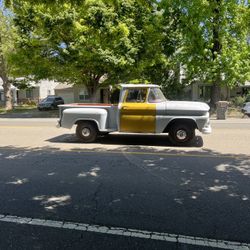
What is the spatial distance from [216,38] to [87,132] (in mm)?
15862

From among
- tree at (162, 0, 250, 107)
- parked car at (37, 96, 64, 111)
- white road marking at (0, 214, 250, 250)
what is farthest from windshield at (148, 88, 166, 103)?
parked car at (37, 96, 64, 111)

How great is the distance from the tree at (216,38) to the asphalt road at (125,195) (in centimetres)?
1352

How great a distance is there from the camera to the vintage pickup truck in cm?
1023

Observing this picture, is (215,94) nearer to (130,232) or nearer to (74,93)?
(74,93)

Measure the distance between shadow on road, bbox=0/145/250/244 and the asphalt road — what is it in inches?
0.6

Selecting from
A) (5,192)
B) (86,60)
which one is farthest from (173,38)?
(5,192)

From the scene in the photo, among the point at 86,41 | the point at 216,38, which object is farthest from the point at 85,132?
A: the point at 216,38

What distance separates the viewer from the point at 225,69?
2183 centimetres

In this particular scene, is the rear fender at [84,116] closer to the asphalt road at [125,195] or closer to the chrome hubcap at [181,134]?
the asphalt road at [125,195]

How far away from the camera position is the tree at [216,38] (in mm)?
21812

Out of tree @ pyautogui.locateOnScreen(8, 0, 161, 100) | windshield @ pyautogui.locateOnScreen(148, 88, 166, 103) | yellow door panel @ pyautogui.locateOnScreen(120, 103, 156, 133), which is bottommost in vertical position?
yellow door panel @ pyautogui.locateOnScreen(120, 103, 156, 133)

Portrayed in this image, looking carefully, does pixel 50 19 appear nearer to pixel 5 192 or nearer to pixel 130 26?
pixel 130 26

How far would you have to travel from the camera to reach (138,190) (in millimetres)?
5691

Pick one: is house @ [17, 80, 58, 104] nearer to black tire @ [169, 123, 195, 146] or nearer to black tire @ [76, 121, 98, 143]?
black tire @ [76, 121, 98, 143]
